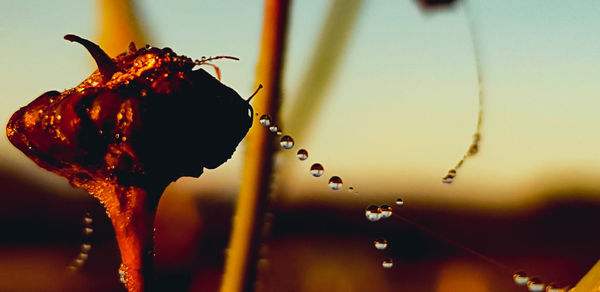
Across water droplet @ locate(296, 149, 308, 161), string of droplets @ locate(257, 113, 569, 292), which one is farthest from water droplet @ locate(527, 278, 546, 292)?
water droplet @ locate(296, 149, 308, 161)

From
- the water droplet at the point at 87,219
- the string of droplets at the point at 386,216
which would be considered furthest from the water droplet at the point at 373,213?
the water droplet at the point at 87,219

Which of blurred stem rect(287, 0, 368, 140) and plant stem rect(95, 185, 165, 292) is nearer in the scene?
plant stem rect(95, 185, 165, 292)

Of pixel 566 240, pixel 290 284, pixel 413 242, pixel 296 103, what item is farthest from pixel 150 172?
pixel 566 240

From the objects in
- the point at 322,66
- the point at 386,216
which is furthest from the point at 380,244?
the point at 322,66

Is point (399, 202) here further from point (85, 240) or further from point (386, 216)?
point (85, 240)

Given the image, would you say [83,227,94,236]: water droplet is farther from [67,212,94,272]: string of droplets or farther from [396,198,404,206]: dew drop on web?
[396,198,404,206]: dew drop on web
